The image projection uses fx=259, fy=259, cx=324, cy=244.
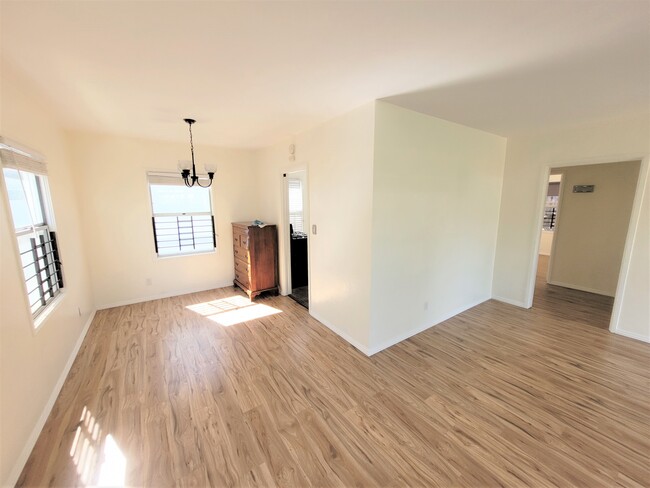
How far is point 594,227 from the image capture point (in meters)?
4.48

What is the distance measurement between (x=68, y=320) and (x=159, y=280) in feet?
5.34

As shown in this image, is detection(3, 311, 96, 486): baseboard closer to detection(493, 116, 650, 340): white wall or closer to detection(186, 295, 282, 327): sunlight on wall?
detection(186, 295, 282, 327): sunlight on wall

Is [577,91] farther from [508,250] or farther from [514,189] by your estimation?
[508,250]

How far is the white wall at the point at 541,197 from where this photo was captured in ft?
9.71

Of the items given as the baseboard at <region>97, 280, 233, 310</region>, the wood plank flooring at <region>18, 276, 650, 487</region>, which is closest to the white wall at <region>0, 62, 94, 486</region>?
the wood plank flooring at <region>18, 276, 650, 487</region>

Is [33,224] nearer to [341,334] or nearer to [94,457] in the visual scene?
[94,457]

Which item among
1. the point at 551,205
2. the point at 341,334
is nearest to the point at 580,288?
the point at 551,205

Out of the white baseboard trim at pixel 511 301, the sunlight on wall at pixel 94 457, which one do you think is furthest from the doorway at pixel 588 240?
the sunlight on wall at pixel 94 457

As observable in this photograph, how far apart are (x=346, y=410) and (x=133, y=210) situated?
13.5ft

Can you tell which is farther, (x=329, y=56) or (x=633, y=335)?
(x=633, y=335)

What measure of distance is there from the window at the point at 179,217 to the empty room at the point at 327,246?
2.0 inches

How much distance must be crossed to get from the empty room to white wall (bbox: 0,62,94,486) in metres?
0.02

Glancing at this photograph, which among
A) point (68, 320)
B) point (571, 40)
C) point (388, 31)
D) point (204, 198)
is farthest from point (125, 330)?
point (571, 40)

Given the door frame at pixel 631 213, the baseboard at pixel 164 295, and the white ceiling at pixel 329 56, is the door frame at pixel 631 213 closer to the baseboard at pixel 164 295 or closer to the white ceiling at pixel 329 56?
the white ceiling at pixel 329 56
